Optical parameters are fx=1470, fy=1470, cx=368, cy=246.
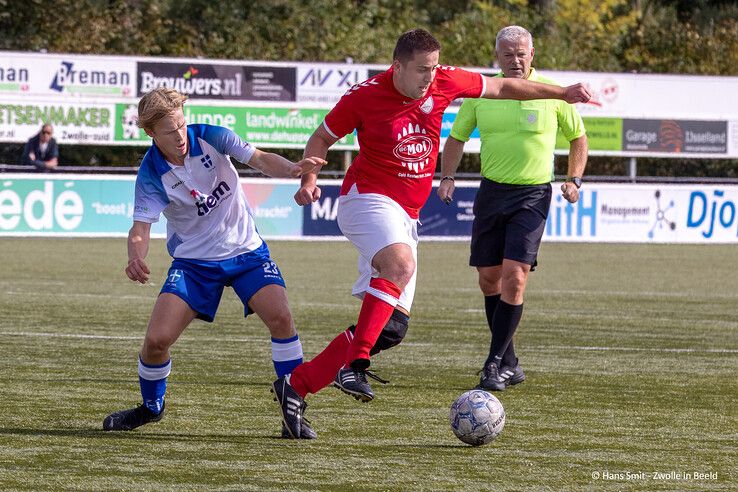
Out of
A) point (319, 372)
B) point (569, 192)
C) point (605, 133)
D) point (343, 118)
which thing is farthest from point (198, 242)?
point (605, 133)

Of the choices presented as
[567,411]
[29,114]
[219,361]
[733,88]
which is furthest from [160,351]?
[733,88]

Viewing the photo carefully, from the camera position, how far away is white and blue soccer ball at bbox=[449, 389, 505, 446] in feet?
20.3

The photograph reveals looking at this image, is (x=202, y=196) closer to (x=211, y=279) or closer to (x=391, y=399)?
(x=211, y=279)

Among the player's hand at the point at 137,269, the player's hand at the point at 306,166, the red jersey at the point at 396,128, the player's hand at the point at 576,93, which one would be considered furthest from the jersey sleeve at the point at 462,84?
the player's hand at the point at 137,269

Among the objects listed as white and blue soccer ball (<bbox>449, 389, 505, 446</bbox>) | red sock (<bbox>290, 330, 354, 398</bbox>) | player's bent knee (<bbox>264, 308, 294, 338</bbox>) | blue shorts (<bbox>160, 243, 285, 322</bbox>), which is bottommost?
white and blue soccer ball (<bbox>449, 389, 505, 446</bbox>)

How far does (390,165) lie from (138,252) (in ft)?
4.34

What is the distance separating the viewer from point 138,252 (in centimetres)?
629

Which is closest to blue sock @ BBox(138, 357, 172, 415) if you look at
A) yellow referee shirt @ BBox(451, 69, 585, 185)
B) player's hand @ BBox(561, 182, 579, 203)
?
yellow referee shirt @ BBox(451, 69, 585, 185)

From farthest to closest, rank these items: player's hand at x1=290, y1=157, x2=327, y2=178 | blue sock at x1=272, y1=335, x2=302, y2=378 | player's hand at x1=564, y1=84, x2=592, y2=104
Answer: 1. player's hand at x1=564, y1=84, x2=592, y2=104
2. blue sock at x1=272, y1=335, x2=302, y2=378
3. player's hand at x1=290, y1=157, x2=327, y2=178

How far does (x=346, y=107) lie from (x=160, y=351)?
142cm

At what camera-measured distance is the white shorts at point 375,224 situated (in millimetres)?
6723

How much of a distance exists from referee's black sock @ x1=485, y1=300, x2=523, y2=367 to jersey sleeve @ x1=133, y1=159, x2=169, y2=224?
2.61 metres

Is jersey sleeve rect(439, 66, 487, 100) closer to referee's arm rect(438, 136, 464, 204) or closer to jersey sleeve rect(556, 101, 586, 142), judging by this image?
referee's arm rect(438, 136, 464, 204)

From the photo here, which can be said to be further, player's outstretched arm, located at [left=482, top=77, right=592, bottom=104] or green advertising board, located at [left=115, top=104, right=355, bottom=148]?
green advertising board, located at [left=115, top=104, right=355, bottom=148]
